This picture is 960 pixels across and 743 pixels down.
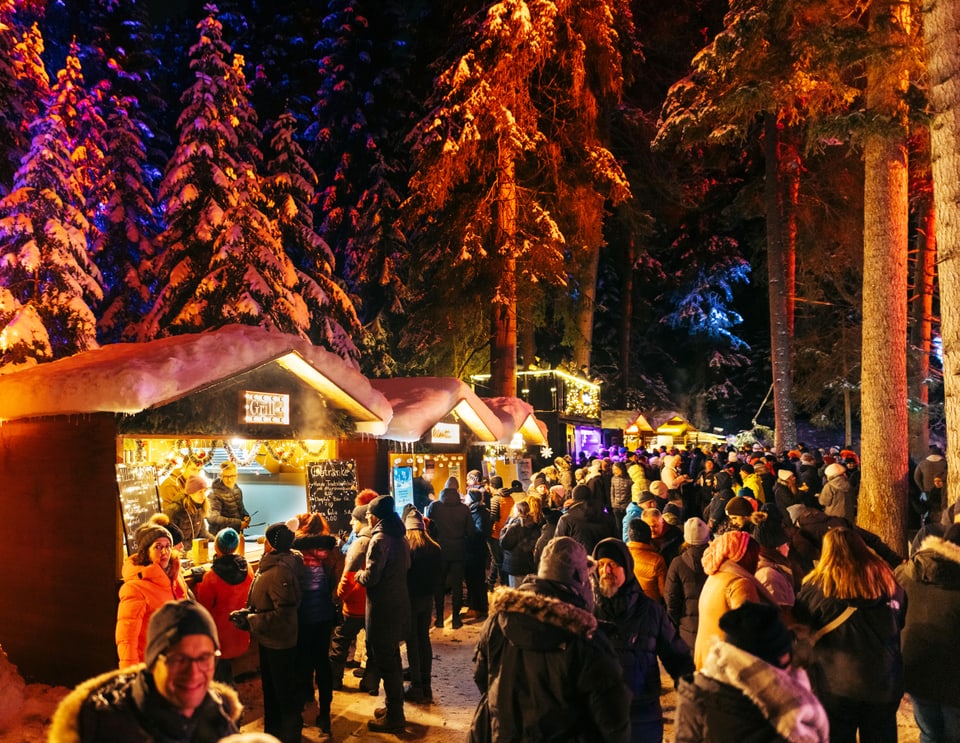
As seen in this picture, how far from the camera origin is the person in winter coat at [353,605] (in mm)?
6902

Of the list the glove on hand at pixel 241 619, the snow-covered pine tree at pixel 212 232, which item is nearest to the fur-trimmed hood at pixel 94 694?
the glove on hand at pixel 241 619

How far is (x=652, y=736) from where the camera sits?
4164 millimetres

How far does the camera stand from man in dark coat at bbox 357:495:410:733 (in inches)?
250

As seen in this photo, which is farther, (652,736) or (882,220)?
(882,220)

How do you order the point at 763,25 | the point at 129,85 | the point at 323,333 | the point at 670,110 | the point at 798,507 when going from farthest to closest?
the point at 129,85
the point at 323,333
the point at 670,110
the point at 763,25
the point at 798,507

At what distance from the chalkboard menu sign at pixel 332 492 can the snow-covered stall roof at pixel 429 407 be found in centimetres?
98

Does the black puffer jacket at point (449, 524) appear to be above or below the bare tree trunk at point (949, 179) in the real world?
below

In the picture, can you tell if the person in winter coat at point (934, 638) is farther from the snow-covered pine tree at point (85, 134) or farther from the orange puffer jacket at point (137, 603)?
the snow-covered pine tree at point (85, 134)

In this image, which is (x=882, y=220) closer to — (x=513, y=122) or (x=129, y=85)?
(x=513, y=122)

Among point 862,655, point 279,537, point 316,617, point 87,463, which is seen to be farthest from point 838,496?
point 87,463

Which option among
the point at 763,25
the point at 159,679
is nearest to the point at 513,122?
the point at 763,25

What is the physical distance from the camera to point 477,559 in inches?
419

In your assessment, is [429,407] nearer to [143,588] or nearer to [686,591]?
[686,591]

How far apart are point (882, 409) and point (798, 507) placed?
11.6ft
